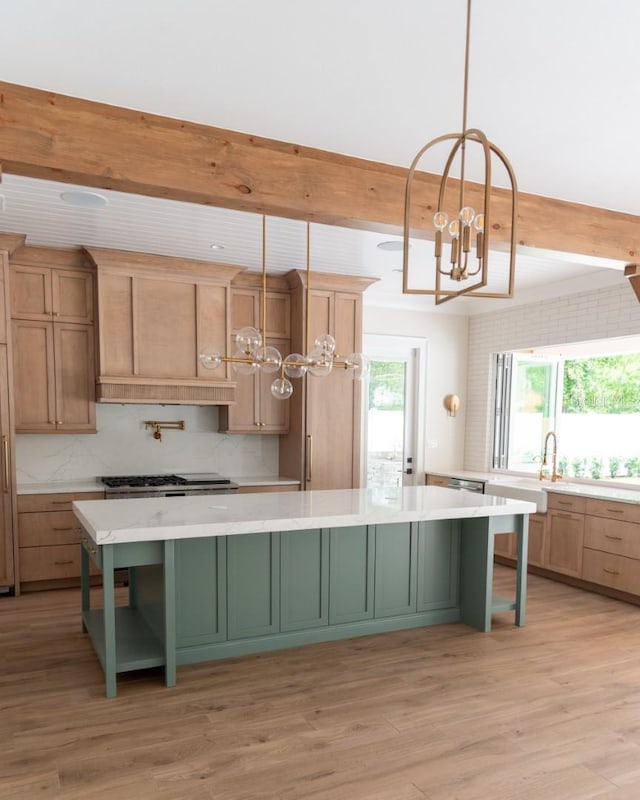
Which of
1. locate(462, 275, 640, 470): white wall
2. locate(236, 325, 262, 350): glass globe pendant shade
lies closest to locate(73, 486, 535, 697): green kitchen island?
locate(236, 325, 262, 350): glass globe pendant shade

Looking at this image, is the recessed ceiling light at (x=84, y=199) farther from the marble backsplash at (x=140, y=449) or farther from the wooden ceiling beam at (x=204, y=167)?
the marble backsplash at (x=140, y=449)

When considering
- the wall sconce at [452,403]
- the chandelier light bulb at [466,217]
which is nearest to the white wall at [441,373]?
the wall sconce at [452,403]

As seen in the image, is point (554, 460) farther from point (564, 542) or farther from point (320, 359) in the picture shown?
point (320, 359)

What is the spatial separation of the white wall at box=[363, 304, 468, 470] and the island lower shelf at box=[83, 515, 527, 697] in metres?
2.76

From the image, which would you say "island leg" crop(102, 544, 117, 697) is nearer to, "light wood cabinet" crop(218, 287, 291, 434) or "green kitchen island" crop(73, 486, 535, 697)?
"green kitchen island" crop(73, 486, 535, 697)

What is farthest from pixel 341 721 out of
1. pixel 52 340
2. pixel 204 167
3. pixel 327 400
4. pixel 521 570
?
pixel 52 340

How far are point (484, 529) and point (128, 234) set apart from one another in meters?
3.39

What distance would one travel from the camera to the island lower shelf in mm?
3170

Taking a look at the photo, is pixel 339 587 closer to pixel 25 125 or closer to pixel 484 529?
pixel 484 529

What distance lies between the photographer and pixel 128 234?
4.45 metres

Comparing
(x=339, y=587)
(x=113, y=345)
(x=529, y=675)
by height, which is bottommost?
(x=529, y=675)

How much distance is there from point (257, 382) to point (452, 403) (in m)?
2.53

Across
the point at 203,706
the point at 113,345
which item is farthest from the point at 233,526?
the point at 113,345

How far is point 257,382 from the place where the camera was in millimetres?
5688
